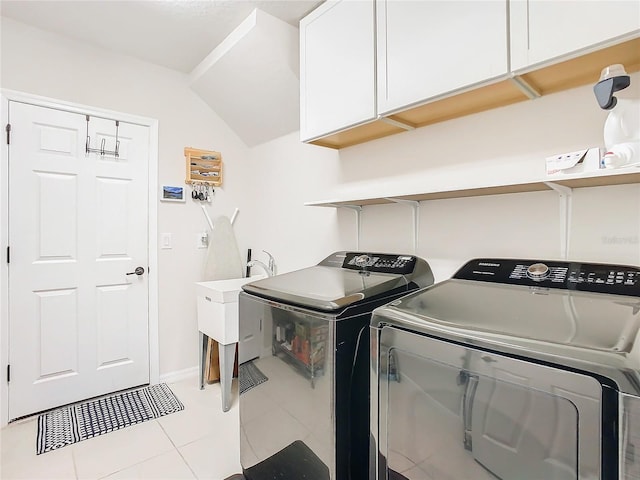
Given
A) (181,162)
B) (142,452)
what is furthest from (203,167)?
(142,452)

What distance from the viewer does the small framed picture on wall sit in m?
2.81

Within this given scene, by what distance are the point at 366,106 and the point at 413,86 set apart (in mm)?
265

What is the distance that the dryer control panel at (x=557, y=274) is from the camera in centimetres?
114

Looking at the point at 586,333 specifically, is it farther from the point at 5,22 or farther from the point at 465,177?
the point at 5,22

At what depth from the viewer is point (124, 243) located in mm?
2662

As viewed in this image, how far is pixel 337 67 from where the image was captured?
182 centimetres

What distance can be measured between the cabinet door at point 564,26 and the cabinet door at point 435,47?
0.05 metres

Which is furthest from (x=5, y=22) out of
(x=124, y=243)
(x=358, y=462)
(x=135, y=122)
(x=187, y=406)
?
(x=358, y=462)

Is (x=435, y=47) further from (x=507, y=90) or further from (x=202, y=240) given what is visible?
(x=202, y=240)

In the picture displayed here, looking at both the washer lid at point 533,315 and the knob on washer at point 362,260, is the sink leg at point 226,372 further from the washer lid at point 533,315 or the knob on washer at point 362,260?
the washer lid at point 533,315

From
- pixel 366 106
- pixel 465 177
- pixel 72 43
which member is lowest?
pixel 465 177

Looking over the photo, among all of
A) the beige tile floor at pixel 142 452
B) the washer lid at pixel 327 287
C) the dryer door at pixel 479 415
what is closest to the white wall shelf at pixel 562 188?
the washer lid at pixel 327 287

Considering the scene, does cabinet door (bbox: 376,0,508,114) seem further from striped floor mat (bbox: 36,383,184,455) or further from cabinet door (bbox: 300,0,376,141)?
striped floor mat (bbox: 36,383,184,455)

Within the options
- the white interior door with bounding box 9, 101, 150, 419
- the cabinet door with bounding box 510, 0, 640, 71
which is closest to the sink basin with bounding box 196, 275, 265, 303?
the white interior door with bounding box 9, 101, 150, 419
